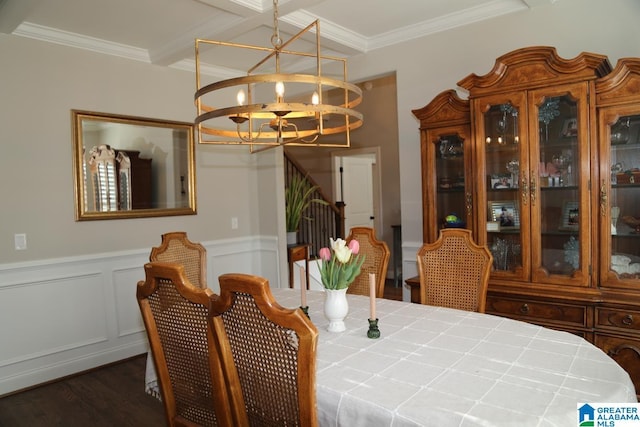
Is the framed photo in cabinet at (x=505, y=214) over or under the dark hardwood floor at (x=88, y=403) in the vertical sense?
over

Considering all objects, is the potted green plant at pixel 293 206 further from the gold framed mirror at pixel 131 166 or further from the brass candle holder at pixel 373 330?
the brass candle holder at pixel 373 330

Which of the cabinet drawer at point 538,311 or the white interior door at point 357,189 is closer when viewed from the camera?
the cabinet drawer at point 538,311

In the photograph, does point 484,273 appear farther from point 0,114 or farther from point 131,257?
point 0,114

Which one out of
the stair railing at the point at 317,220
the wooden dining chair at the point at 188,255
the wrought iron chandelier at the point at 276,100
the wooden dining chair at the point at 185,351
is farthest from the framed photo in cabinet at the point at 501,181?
the stair railing at the point at 317,220

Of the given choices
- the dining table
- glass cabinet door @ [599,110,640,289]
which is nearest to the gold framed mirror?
the dining table

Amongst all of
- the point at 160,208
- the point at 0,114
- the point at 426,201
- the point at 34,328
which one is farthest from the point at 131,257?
the point at 426,201

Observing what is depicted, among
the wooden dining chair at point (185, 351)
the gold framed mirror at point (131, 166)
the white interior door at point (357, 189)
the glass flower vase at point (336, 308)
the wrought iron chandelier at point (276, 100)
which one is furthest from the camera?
the white interior door at point (357, 189)

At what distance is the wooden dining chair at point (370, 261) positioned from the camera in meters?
2.75

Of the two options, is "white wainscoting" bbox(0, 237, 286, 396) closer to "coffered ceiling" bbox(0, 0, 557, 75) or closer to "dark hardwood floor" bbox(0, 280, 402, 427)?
"dark hardwood floor" bbox(0, 280, 402, 427)

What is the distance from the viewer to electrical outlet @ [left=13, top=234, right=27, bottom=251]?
124 inches

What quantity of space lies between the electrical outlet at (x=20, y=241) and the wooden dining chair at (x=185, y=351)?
80.7 inches

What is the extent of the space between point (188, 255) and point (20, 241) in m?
1.20

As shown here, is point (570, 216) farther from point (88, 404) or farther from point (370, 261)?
point (88, 404)

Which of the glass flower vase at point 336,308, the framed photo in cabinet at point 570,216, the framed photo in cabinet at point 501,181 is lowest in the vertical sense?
the glass flower vase at point 336,308
